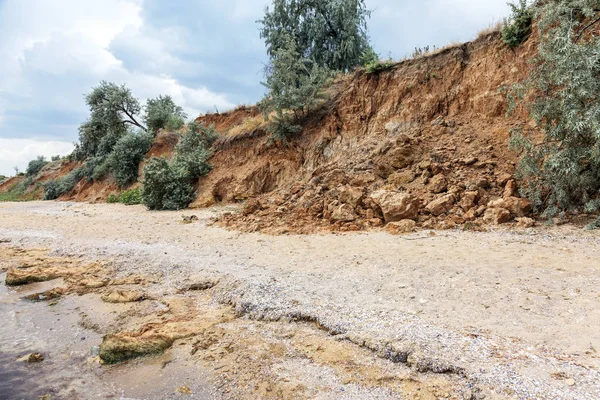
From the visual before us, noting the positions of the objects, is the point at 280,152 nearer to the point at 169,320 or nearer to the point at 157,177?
the point at 157,177

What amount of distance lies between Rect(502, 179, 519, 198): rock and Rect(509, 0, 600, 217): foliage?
9.2 inches

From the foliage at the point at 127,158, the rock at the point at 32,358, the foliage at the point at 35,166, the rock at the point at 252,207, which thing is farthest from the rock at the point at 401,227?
the foliage at the point at 35,166

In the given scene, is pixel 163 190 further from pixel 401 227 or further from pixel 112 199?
pixel 401 227

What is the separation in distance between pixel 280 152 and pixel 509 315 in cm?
1240

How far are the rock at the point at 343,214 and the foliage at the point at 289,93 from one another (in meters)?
6.55

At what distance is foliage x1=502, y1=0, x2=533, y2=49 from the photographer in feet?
32.6

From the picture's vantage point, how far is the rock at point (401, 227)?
767 cm

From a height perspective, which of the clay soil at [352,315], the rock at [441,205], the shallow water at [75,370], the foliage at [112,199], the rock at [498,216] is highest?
the foliage at [112,199]

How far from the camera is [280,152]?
601 inches

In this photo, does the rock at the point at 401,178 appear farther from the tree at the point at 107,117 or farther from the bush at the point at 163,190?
the tree at the point at 107,117

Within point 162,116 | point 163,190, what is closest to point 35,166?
point 162,116

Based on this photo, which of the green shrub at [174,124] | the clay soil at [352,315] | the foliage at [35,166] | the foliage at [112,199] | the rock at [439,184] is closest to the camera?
the clay soil at [352,315]

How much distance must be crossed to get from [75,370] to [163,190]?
12.7 metres

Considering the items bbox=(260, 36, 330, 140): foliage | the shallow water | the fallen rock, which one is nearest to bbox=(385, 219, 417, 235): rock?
the fallen rock
